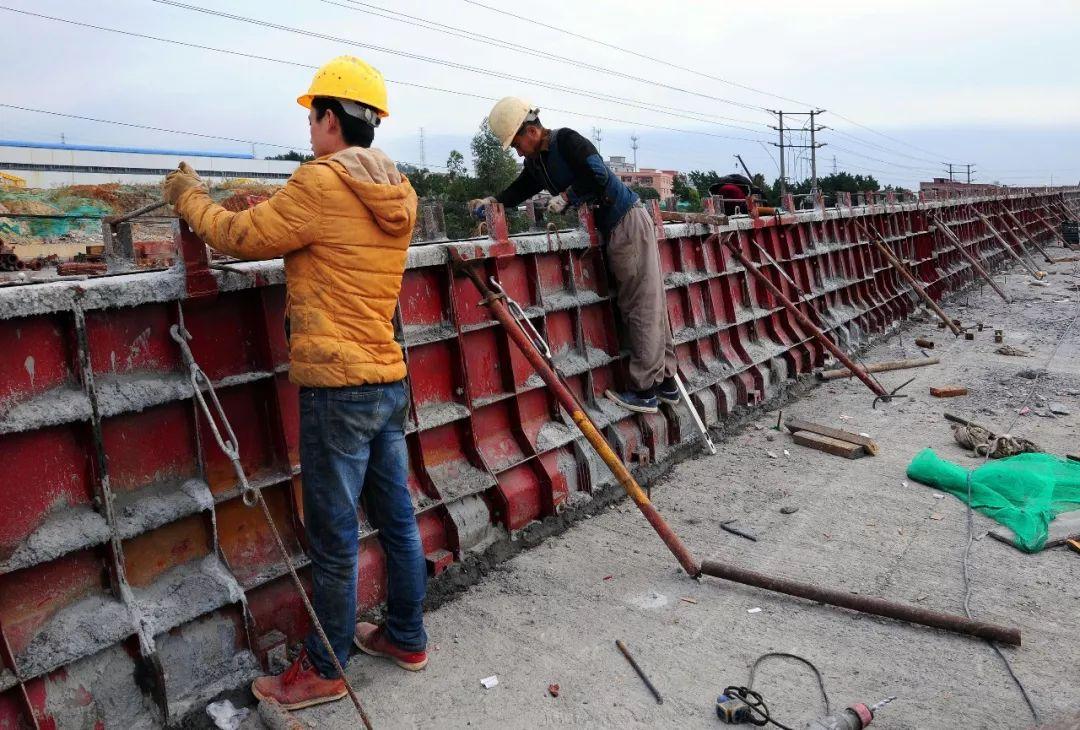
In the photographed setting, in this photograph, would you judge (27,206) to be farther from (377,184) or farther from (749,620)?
(749,620)

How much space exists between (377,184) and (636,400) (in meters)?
3.84

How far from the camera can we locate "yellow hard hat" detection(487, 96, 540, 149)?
6.27 metres

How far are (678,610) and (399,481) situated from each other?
1.81m

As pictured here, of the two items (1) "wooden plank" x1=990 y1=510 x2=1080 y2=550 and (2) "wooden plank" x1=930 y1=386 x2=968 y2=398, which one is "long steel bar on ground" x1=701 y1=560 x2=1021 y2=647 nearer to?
(1) "wooden plank" x1=990 y1=510 x2=1080 y2=550

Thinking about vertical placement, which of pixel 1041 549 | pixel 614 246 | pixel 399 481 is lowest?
pixel 1041 549

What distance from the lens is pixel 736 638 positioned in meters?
4.43

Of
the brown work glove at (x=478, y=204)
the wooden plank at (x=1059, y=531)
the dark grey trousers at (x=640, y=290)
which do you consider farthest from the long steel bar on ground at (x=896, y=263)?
the brown work glove at (x=478, y=204)

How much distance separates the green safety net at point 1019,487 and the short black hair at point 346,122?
15.6ft

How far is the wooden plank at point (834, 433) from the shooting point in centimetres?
746

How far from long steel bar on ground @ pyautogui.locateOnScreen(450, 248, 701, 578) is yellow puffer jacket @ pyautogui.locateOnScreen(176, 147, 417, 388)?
5.08ft

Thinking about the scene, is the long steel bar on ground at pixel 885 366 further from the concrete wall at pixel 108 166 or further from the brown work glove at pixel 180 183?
the concrete wall at pixel 108 166

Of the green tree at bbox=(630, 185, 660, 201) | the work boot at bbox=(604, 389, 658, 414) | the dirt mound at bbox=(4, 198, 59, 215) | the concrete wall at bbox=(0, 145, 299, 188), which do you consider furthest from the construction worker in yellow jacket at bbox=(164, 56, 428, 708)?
the concrete wall at bbox=(0, 145, 299, 188)

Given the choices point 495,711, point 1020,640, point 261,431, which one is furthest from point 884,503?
point 261,431

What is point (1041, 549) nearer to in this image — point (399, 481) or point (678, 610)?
point (678, 610)
